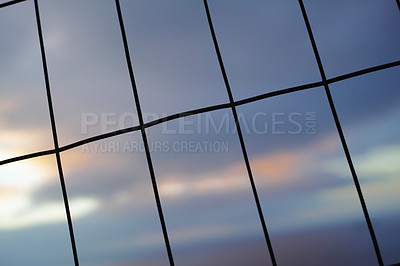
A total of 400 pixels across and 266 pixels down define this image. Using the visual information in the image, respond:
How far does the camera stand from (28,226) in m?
7.91

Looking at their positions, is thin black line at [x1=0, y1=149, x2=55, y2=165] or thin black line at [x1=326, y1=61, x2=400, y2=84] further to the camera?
thin black line at [x1=0, y1=149, x2=55, y2=165]

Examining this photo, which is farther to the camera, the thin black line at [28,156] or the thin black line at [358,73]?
the thin black line at [28,156]

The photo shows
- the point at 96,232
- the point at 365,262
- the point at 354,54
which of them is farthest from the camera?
the point at 354,54

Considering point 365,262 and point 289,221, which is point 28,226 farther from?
point 365,262

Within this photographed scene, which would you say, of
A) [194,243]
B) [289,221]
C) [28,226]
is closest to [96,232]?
[28,226]

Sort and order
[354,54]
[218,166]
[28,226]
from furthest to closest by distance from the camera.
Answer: [218,166] → [354,54] → [28,226]

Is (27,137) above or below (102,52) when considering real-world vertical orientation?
below

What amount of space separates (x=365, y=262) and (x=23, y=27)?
7579 mm

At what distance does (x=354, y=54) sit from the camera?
32.4 ft

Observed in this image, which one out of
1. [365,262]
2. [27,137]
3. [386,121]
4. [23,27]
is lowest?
[365,262]

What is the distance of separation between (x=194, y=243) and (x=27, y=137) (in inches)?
172

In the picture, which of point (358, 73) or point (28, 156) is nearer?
point (358, 73)

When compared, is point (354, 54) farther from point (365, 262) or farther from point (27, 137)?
point (27, 137)

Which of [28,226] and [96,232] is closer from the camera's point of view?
[28,226]
